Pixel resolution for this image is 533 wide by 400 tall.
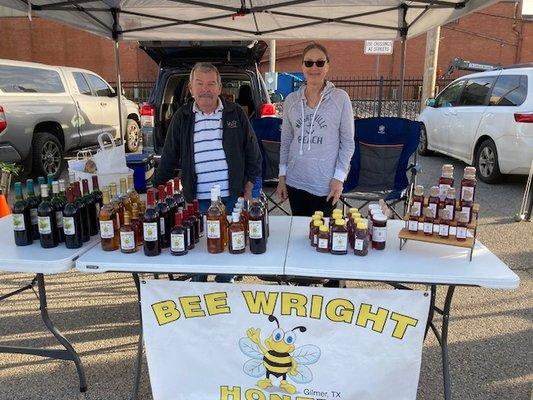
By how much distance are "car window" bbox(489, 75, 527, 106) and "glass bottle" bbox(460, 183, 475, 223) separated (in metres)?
4.91

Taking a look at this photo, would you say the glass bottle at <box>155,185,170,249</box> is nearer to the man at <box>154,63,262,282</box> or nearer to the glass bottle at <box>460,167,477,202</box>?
the man at <box>154,63,262,282</box>

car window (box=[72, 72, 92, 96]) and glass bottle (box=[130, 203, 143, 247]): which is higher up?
car window (box=[72, 72, 92, 96])

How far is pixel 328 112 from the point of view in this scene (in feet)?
9.39

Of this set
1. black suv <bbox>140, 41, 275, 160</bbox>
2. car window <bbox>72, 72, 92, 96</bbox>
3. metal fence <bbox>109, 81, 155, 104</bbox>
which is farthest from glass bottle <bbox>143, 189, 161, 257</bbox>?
metal fence <bbox>109, 81, 155, 104</bbox>

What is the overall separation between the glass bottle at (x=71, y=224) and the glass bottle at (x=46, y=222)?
0.06m

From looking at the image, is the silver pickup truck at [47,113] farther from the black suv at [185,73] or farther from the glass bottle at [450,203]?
the glass bottle at [450,203]

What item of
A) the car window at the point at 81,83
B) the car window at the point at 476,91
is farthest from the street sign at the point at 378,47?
the car window at the point at 81,83

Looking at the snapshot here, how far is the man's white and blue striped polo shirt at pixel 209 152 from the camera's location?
2727 mm

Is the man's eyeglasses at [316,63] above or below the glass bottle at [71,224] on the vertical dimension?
above

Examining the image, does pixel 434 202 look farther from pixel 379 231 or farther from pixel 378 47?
pixel 378 47

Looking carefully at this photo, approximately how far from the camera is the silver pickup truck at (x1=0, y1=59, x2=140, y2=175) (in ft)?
22.0

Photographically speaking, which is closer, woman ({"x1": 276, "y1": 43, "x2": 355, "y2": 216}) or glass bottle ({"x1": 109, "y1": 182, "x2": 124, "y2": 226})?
glass bottle ({"x1": 109, "y1": 182, "x2": 124, "y2": 226})

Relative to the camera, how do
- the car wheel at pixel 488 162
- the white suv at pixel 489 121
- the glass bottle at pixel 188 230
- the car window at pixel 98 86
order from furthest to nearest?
the car window at pixel 98 86, the car wheel at pixel 488 162, the white suv at pixel 489 121, the glass bottle at pixel 188 230

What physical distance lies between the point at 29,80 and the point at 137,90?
10.4m
